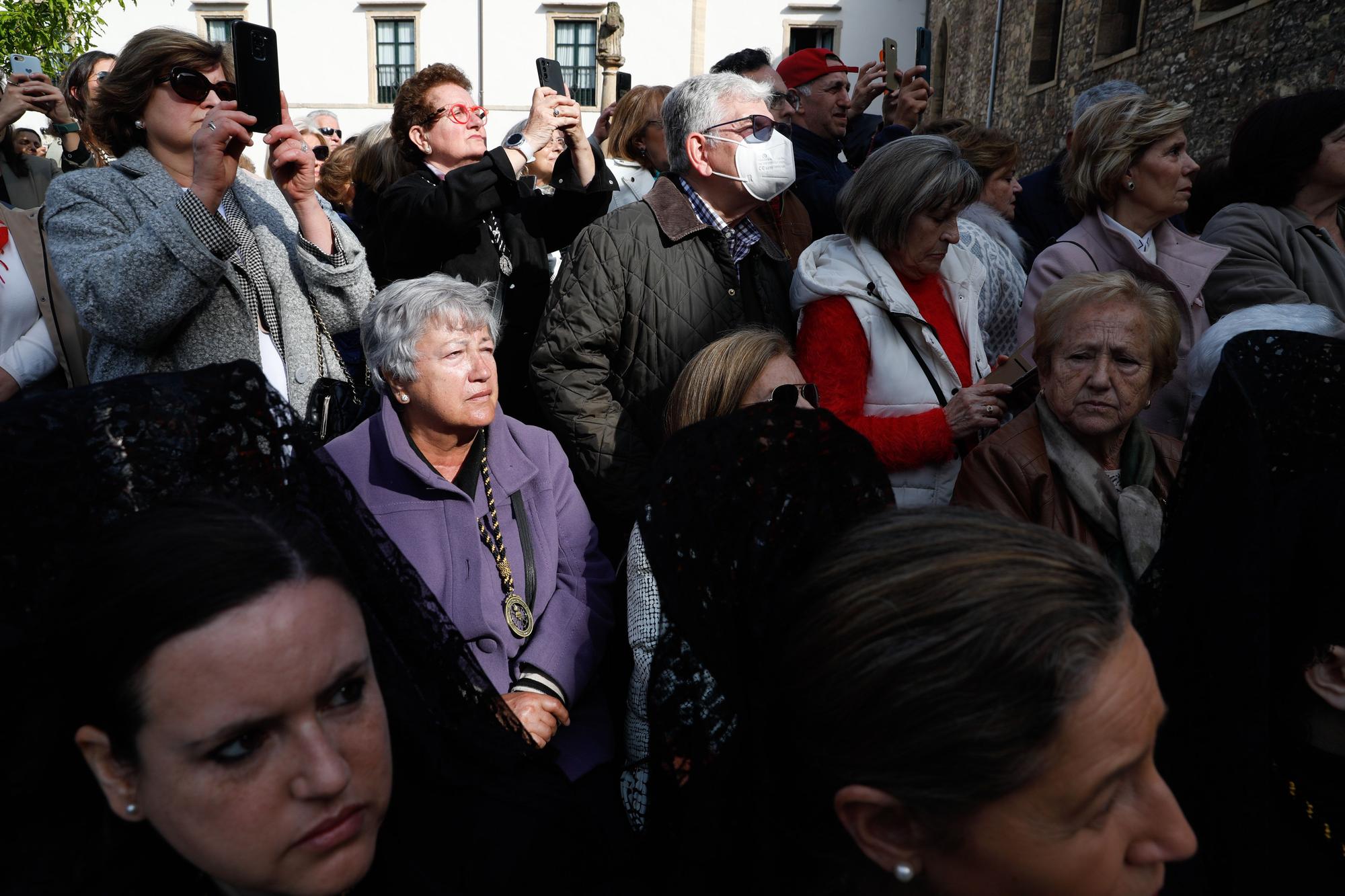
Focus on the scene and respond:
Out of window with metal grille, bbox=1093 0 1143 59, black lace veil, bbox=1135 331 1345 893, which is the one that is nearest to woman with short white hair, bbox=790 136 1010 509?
black lace veil, bbox=1135 331 1345 893

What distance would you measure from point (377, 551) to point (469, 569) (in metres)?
1.25

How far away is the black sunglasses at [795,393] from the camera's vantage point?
2574 mm

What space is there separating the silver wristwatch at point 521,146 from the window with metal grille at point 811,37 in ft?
81.7

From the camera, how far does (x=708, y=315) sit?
3430mm

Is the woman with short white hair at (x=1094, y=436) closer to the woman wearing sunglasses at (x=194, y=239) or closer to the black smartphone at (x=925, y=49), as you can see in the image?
the woman wearing sunglasses at (x=194, y=239)

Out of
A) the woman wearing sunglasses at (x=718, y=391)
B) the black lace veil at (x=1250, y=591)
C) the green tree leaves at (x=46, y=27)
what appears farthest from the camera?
the green tree leaves at (x=46, y=27)

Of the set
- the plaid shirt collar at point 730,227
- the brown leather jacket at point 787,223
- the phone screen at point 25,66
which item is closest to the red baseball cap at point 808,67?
the brown leather jacket at point 787,223

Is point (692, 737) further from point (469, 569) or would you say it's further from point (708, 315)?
point (708, 315)

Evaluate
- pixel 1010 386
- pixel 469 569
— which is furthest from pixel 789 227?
pixel 469 569

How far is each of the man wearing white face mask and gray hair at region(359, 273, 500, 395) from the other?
287 millimetres

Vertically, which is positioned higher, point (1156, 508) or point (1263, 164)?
point (1263, 164)

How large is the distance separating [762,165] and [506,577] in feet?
5.54

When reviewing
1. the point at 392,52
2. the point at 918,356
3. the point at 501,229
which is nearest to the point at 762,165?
the point at 918,356

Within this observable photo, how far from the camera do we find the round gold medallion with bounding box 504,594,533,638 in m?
2.85
